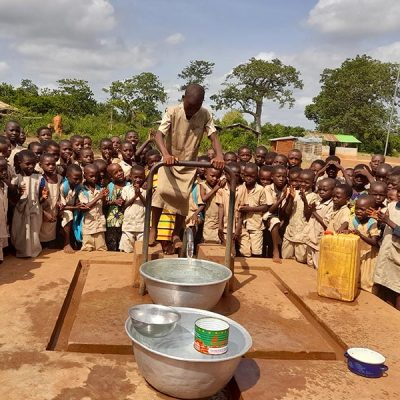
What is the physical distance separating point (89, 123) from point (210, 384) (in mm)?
28888

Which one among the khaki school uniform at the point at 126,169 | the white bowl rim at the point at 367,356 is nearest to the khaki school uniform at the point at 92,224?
the khaki school uniform at the point at 126,169

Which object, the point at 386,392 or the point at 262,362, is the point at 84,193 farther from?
the point at 386,392

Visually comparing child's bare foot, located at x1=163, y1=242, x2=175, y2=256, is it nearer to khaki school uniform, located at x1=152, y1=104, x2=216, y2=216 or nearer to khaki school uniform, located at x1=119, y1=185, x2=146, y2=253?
khaki school uniform, located at x1=152, y1=104, x2=216, y2=216

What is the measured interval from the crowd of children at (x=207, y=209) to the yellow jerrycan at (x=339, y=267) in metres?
0.45

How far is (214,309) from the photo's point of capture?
314cm

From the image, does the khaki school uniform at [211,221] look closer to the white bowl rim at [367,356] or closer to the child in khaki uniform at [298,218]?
the child in khaki uniform at [298,218]

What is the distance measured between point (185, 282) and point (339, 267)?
54.3 inches

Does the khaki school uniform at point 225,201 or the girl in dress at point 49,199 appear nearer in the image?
the girl in dress at point 49,199

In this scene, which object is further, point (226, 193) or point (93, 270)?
point (226, 193)

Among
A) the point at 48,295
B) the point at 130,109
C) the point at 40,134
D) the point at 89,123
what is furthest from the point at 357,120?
the point at 48,295

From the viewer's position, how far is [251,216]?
191 inches

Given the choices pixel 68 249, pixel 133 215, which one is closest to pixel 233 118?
pixel 133 215

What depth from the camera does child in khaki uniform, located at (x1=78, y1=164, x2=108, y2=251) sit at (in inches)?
180

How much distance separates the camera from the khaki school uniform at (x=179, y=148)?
3.57 meters
